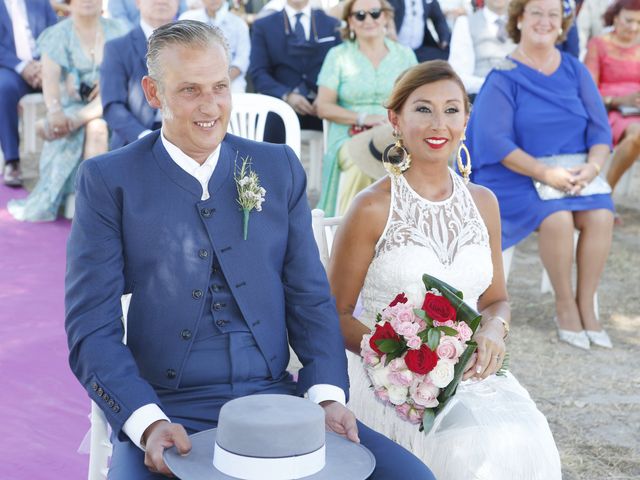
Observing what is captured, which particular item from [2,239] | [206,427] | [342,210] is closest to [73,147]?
[2,239]

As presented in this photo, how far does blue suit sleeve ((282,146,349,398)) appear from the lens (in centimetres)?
274

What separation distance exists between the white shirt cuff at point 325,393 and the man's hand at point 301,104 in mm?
4811

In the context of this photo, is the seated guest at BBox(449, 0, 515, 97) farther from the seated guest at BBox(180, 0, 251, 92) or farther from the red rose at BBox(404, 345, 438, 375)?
the red rose at BBox(404, 345, 438, 375)

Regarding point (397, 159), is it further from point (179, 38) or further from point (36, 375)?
point (36, 375)

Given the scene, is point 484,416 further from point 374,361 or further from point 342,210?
point 342,210

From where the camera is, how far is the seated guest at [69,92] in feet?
22.9

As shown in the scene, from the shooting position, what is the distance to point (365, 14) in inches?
261

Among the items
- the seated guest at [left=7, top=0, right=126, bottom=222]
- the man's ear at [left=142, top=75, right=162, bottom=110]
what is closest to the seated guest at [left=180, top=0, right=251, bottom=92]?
the seated guest at [left=7, top=0, right=126, bottom=222]

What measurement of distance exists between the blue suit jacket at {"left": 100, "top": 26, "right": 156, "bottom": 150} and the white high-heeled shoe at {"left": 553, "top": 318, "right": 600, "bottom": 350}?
2793mm

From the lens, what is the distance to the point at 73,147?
7180 millimetres

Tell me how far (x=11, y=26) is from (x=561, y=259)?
508 centimetres

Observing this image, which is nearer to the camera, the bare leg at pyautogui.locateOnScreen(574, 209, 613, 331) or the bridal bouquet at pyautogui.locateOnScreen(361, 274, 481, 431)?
the bridal bouquet at pyautogui.locateOnScreen(361, 274, 481, 431)

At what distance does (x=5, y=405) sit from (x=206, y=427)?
176 centimetres

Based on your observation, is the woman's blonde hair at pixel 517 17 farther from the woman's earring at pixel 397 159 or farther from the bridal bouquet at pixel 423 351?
the bridal bouquet at pixel 423 351
